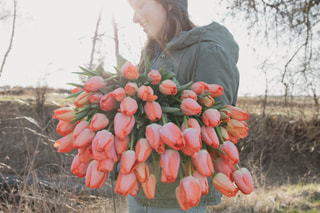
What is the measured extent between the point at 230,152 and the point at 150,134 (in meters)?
0.20

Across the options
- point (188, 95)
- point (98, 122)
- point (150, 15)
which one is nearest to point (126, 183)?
point (98, 122)

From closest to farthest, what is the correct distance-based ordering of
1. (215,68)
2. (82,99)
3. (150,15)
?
(82,99) → (215,68) → (150,15)

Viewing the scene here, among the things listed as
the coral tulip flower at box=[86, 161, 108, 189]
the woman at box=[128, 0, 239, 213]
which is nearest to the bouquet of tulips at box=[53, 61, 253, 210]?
the coral tulip flower at box=[86, 161, 108, 189]

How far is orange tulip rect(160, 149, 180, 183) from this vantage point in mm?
536

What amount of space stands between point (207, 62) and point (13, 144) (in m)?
6.79

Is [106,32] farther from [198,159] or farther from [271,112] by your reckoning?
[198,159]

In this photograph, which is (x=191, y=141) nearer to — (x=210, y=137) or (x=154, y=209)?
(x=210, y=137)

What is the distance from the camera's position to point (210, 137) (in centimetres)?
59

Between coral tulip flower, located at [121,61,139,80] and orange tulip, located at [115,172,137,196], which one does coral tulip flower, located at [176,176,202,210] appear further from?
coral tulip flower, located at [121,61,139,80]

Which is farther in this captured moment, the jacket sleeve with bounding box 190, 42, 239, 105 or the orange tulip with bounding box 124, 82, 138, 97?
the jacket sleeve with bounding box 190, 42, 239, 105

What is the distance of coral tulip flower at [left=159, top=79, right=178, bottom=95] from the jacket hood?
29cm

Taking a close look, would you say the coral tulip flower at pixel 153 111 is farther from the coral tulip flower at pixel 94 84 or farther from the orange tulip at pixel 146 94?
the coral tulip flower at pixel 94 84

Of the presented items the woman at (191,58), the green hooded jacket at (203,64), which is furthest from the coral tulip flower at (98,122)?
the green hooded jacket at (203,64)

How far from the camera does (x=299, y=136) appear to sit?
612cm
